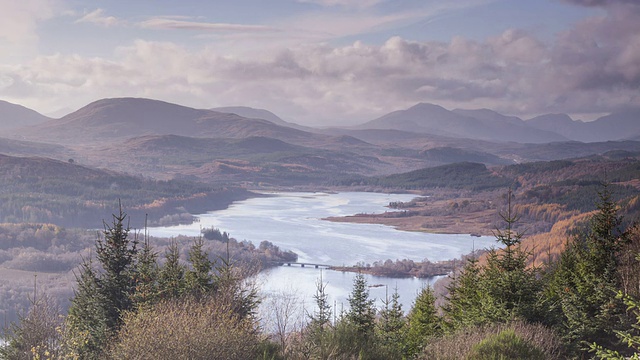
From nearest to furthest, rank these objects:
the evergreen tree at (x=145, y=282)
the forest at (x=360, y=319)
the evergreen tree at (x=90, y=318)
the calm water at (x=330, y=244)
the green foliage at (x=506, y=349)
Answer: the green foliage at (x=506, y=349)
the forest at (x=360, y=319)
the evergreen tree at (x=90, y=318)
the evergreen tree at (x=145, y=282)
the calm water at (x=330, y=244)

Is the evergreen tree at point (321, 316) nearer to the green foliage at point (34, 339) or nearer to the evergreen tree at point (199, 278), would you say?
the evergreen tree at point (199, 278)

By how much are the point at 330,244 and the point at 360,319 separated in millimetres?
104516

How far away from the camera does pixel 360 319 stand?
1201 inches

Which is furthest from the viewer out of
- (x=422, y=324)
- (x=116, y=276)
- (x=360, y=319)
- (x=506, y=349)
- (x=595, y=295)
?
(x=360, y=319)

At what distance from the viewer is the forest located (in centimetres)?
1609

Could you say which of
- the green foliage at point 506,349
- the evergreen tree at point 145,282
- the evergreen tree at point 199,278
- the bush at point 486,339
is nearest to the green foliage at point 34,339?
the evergreen tree at point 145,282

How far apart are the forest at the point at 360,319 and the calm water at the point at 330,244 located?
52.9 meters

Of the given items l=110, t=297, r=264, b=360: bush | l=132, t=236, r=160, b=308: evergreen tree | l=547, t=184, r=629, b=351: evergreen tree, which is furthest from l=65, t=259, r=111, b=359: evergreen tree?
l=547, t=184, r=629, b=351: evergreen tree

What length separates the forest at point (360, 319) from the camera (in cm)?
1609

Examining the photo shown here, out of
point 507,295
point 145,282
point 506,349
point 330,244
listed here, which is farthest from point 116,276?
point 330,244

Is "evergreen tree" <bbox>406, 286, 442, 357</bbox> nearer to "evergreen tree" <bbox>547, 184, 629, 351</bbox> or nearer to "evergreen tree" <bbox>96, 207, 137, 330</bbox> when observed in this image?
"evergreen tree" <bbox>547, 184, 629, 351</bbox>

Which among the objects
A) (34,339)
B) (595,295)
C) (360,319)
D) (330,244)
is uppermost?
(595,295)

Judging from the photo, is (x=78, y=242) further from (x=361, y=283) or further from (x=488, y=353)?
(x=488, y=353)

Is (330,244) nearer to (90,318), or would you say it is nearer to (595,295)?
(90,318)
